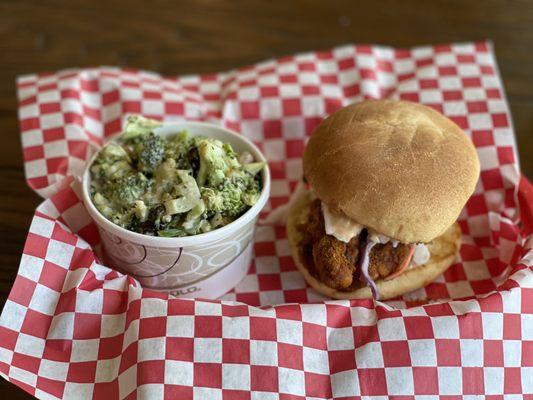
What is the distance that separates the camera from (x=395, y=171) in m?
1.98

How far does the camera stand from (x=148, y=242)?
1901mm

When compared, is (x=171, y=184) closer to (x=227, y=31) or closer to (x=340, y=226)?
(x=340, y=226)

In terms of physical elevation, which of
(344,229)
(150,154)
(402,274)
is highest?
(150,154)

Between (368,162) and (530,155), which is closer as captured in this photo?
(368,162)

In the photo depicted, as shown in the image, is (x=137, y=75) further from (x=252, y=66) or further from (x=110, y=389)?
(x=110, y=389)

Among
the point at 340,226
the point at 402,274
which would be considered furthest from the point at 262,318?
the point at 402,274

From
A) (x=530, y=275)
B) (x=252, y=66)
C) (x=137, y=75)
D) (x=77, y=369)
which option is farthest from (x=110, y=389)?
(x=252, y=66)

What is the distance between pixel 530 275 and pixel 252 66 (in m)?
1.78

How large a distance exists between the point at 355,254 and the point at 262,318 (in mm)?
442

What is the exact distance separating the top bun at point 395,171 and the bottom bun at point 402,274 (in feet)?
0.77

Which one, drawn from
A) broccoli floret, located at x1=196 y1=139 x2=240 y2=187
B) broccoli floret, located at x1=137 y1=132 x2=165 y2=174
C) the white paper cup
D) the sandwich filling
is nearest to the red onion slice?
the sandwich filling

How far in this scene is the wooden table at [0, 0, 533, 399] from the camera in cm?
318

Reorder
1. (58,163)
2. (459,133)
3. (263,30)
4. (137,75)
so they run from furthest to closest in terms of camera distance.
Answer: (263,30) → (137,75) → (58,163) → (459,133)

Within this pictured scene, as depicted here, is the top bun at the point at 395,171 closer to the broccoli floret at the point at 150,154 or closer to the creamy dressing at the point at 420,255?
the creamy dressing at the point at 420,255
